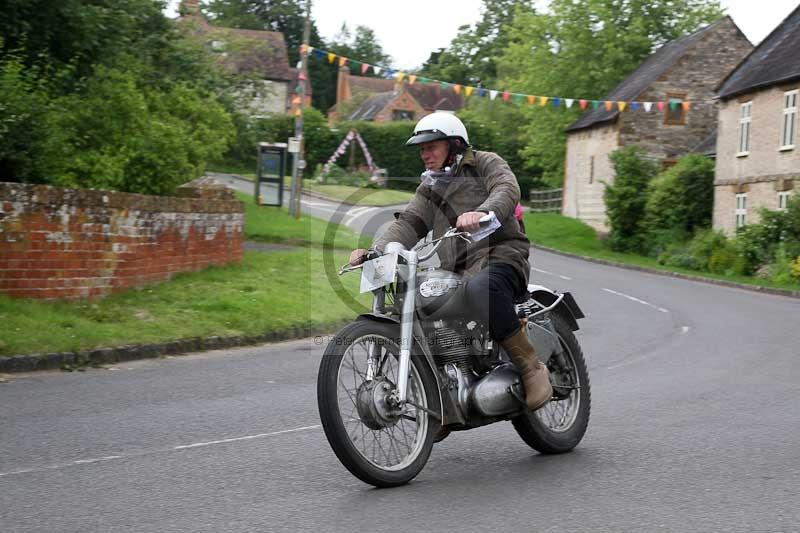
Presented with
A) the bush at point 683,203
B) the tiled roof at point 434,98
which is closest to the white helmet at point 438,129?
the bush at point 683,203

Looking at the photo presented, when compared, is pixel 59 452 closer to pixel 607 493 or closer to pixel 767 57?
pixel 607 493

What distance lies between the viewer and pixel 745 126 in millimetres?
36719

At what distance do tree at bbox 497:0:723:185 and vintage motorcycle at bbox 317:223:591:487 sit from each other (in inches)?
2100

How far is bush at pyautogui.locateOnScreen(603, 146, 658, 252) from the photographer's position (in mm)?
43156

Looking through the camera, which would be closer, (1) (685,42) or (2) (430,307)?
(2) (430,307)

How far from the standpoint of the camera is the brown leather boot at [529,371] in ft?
19.9

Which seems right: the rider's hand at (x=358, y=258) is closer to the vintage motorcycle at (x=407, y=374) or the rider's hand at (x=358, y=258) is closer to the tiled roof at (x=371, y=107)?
the vintage motorcycle at (x=407, y=374)

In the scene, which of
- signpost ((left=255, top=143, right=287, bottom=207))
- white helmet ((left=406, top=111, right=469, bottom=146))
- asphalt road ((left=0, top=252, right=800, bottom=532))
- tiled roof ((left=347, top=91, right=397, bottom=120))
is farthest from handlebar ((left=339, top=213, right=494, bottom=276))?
tiled roof ((left=347, top=91, right=397, bottom=120))

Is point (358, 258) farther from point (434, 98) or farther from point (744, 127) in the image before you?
point (434, 98)

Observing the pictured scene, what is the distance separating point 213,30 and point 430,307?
107 ft

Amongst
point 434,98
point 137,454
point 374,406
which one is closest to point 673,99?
point 137,454

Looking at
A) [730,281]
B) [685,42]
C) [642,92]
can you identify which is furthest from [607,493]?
[685,42]

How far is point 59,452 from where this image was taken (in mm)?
6445

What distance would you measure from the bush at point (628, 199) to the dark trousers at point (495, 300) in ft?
123
